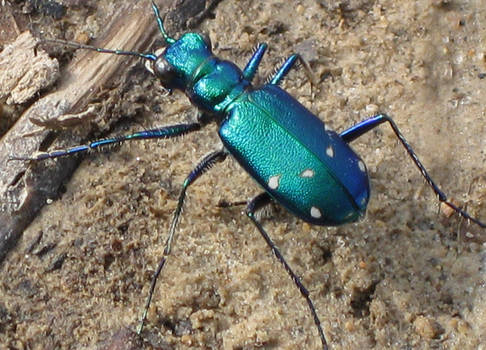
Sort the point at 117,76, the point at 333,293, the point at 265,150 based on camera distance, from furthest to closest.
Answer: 1. the point at 117,76
2. the point at 333,293
3. the point at 265,150

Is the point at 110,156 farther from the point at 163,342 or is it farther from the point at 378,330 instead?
the point at 378,330

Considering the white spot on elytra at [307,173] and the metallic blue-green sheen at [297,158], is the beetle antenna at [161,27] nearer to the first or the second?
the metallic blue-green sheen at [297,158]

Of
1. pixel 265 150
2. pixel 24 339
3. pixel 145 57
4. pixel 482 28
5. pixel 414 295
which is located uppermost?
pixel 145 57

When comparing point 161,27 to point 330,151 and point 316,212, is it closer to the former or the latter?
point 330,151

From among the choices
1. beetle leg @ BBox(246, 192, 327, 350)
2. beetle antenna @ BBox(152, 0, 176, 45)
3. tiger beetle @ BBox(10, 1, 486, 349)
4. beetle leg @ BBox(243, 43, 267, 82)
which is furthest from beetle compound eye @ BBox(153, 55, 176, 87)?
beetle leg @ BBox(246, 192, 327, 350)

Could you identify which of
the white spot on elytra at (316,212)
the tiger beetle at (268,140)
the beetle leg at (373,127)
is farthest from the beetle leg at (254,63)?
the white spot on elytra at (316,212)

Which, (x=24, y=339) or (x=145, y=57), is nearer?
(x=24, y=339)

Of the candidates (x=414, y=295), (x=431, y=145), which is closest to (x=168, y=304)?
(x=414, y=295)
